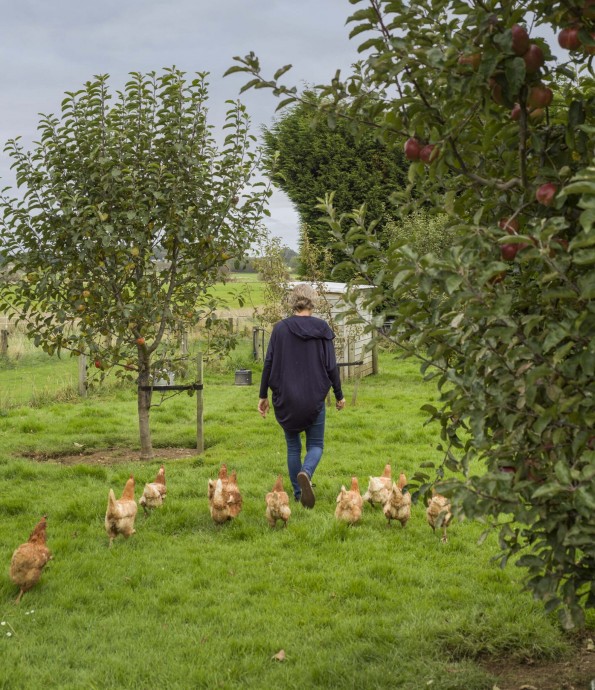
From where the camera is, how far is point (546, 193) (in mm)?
2852

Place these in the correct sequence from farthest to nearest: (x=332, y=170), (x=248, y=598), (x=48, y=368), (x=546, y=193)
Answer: (x=332, y=170), (x=48, y=368), (x=248, y=598), (x=546, y=193)

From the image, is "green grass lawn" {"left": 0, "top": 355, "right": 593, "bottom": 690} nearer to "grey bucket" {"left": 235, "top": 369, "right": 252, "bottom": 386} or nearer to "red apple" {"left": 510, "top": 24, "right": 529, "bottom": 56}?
"red apple" {"left": 510, "top": 24, "right": 529, "bottom": 56}

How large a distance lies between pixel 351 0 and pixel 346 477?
263 inches

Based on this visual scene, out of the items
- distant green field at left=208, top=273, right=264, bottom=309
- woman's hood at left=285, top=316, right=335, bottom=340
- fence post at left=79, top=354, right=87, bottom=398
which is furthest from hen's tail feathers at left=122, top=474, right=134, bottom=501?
fence post at left=79, top=354, right=87, bottom=398

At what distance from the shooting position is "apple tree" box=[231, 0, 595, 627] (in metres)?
2.75

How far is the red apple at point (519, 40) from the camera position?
108 inches

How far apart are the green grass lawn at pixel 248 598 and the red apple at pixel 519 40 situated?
315 cm

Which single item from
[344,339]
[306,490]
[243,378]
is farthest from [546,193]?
[243,378]

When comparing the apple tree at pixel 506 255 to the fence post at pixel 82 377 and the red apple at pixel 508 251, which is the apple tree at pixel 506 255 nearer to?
the red apple at pixel 508 251

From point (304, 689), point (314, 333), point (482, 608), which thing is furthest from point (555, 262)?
point (314, 333)

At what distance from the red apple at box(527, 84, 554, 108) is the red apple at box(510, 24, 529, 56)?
0.55 ft

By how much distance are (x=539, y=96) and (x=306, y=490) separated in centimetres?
527

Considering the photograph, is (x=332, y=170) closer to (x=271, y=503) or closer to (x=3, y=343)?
(x=3, y=343)

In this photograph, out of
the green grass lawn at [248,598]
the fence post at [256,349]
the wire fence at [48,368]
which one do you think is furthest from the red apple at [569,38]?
the fence post at [256,349]
